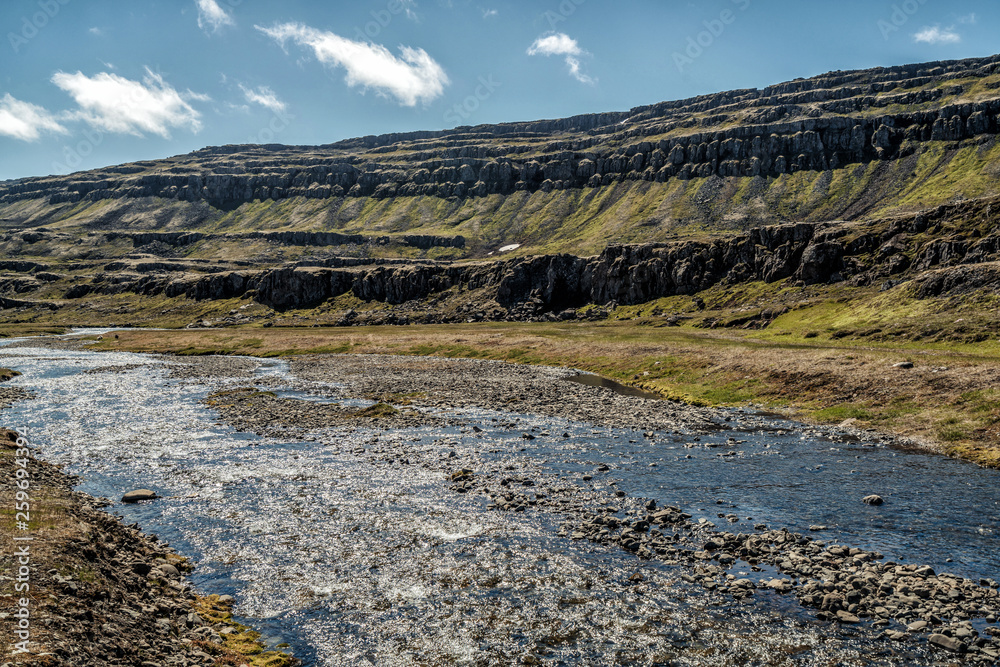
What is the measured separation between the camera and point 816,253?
127812 mm

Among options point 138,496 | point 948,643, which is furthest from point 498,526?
point 138,496

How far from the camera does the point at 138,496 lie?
28.0 m

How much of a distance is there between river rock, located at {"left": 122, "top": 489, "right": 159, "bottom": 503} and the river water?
26.3 inches

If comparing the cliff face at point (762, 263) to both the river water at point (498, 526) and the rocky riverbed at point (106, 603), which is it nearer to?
the river water at point (498, 526)

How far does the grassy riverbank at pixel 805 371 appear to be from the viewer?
39.5m

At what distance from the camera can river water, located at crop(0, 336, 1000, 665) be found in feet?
54.5

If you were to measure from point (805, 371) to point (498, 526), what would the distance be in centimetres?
4377

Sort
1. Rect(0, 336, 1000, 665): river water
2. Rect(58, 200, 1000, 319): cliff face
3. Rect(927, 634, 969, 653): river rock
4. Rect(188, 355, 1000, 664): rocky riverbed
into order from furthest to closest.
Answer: Rect(58, 200, 1000, 319): cliff face → Rect(188, 355, 1000, 664): rocky riverbed → Rect(0, 336, 1000, 665): river water → Rect(927, 634, 969, 653): river rock

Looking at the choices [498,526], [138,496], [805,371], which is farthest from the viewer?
[805,371]

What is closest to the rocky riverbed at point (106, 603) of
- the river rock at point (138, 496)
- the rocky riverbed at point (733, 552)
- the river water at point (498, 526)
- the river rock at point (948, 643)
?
the river water at point (498, 526)

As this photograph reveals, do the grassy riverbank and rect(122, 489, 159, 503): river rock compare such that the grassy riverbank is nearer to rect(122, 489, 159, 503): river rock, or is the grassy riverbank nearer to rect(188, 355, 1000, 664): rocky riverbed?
rect(188, 355, 1000, 664): rocky riverbed

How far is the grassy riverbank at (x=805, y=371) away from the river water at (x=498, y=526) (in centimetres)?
577

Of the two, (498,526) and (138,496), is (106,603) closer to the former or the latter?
(138,496)

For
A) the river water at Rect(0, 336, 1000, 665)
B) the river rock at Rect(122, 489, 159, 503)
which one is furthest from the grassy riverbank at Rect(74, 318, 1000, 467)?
the river rock at Rect(122, 489, 159, 503)
